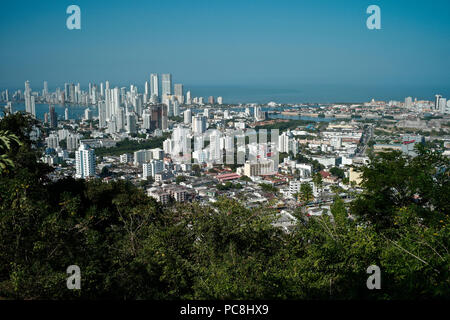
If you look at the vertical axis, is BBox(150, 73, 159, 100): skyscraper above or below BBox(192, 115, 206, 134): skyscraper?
above

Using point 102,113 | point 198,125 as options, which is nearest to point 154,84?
point 102,113

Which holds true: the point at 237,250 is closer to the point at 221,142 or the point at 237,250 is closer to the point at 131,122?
the point at 221,142

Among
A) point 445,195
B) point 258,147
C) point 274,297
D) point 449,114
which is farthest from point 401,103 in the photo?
point 274,297

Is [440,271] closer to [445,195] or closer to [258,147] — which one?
[445,195]

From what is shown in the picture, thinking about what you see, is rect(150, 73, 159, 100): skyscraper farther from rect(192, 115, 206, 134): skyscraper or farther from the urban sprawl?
rect(192, 115, 206, 134): skyscraper

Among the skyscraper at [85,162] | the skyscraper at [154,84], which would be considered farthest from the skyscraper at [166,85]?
the skyscraper at [85,162]

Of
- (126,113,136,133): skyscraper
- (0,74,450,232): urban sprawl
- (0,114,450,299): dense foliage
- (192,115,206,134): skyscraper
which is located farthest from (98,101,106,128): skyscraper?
(0,114,450,299): dense foliage

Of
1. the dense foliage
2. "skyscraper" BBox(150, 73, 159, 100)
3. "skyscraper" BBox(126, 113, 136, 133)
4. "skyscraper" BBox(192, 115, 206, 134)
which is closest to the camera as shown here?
the dense foliage
